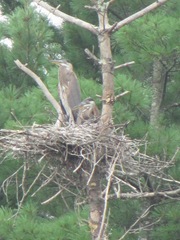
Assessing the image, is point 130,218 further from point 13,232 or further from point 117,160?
point 117,160

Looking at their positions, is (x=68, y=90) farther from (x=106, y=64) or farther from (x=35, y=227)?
(x=106, y=64)

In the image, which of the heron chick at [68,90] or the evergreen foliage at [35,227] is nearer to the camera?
the heron chick at [68,90]

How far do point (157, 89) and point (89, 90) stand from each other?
1.44 meters

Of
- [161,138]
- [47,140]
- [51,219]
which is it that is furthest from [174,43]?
[47,140]

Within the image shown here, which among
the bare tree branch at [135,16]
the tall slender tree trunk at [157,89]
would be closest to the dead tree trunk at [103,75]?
the bare tree branch at [135,16]

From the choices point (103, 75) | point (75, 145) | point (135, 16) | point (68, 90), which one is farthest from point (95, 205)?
point (68, 90)

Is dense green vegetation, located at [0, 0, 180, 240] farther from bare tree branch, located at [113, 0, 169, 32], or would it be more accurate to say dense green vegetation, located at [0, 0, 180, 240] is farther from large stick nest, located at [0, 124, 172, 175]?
bare tree branch, located at [113, 0, 169, 32]

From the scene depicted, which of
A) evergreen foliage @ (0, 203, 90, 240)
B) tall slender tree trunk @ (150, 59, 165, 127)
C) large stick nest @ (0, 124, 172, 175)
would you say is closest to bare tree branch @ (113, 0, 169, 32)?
large stick nest @ (0, 124, 172, 175)

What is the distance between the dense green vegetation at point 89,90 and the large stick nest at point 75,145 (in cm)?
183

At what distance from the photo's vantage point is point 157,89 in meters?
12.2

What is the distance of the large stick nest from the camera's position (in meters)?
7.61

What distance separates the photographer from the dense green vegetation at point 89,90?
35.1 ft

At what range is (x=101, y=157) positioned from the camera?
759 cm

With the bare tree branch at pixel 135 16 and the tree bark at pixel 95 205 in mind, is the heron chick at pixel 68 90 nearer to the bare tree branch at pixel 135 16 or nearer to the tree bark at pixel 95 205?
the tree bark at pixel 95 205
